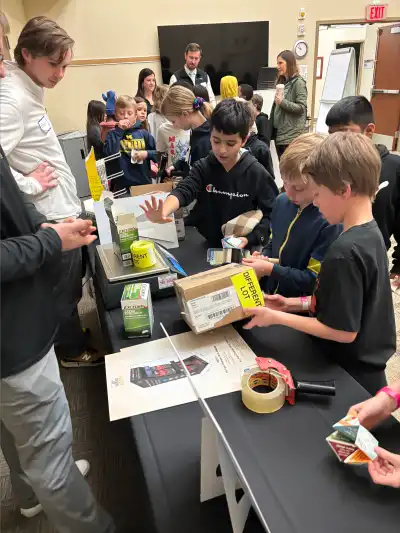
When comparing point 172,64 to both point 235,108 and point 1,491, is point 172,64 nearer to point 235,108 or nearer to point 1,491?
point 235,108

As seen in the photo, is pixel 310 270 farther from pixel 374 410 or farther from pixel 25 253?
pixel 25 253

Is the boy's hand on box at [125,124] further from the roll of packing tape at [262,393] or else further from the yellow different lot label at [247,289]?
the roll of packing tape at [262,393]

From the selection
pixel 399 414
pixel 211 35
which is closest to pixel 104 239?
pixel 399 414

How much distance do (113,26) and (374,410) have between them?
584 centimetres

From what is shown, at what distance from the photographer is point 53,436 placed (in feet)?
3.61

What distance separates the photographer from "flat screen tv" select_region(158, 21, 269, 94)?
551cm

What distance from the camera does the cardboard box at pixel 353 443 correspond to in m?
0.68

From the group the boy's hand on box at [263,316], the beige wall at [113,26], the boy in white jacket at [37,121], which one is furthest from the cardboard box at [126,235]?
the beige wall at [113,26]

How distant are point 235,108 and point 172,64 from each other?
4.55m

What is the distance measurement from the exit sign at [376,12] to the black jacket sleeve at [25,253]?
726 centimetres

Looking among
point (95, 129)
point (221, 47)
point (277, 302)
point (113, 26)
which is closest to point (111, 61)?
point (113, 26)

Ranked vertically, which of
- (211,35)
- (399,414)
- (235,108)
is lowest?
(399,414)

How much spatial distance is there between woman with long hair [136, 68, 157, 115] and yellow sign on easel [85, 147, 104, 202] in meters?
2.57

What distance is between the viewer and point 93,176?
1.82m
